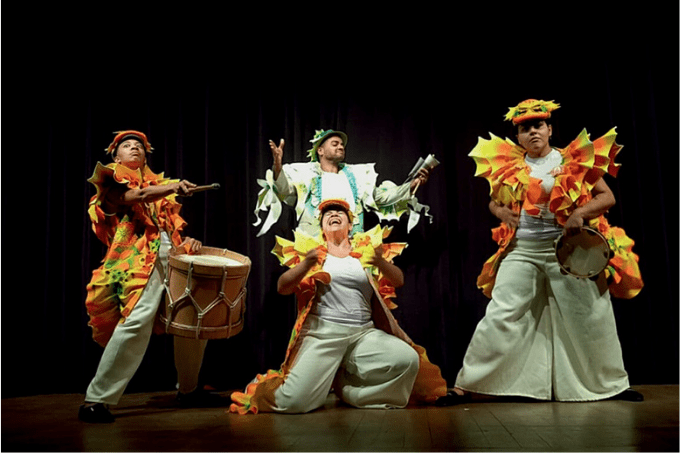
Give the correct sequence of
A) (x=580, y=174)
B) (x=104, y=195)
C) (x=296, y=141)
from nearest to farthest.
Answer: (x=104, y=195), (x=580, y=174), (x=296, y=141)

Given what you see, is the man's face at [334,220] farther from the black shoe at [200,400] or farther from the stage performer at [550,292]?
the black shoe at [200,400]

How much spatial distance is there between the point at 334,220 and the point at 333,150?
32.7 inches

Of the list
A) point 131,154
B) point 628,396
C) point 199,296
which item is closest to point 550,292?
point 628,396

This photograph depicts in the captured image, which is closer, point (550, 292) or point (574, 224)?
point (574, 224)

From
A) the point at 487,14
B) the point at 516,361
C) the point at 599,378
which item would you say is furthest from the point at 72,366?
the point at 487,14

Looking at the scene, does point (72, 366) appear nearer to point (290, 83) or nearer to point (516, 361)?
point (290, 83)

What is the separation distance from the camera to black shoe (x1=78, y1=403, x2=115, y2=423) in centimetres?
281

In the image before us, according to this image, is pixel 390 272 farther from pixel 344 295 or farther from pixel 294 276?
pixel 294 276

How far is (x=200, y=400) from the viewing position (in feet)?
11.1

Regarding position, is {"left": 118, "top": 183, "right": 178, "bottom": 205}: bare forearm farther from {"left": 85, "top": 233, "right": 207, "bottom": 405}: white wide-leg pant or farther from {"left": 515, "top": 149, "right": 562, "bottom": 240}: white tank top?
{"left": 515, "top": 149, "right": 562, "bottom": 240}: white tank top

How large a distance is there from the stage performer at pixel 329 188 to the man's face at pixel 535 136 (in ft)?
2.15

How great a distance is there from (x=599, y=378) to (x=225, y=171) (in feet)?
9.00

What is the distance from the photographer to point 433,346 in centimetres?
437

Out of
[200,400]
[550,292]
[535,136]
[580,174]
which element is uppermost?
[535,136]
